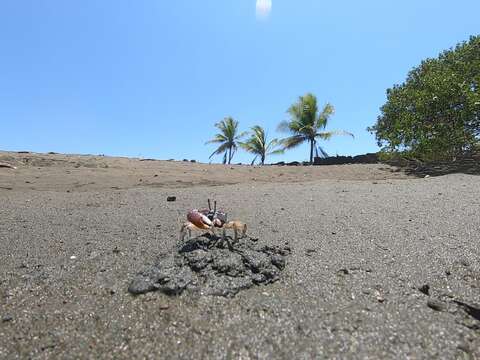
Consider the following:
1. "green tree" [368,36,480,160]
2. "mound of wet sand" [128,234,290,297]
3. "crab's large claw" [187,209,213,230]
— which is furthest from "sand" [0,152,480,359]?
"green tree" [368,36,480,160]

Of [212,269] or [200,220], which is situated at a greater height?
[200,220]

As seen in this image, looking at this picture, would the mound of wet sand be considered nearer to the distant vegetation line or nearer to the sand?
the sand

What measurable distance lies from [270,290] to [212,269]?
356 mm

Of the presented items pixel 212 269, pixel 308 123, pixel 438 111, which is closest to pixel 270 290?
pixel 212 269

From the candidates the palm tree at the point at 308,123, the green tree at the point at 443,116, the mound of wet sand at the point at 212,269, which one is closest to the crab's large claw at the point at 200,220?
the mound of wet sand at the point at 212,269

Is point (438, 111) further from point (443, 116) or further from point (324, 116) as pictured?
point (324, 116)

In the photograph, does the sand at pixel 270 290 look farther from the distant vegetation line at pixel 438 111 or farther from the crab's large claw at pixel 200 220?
the distant vegetation line at pixel 438 111

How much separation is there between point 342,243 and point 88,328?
1.94 metres

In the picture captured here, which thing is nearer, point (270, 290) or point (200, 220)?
point (270, 290)

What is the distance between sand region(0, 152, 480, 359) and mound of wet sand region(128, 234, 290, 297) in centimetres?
6

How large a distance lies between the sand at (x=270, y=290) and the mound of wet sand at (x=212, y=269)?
6 centimetres

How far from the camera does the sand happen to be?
1.43 m

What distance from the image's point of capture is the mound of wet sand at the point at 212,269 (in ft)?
6.13

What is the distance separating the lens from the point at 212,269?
2014 mm
